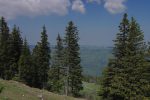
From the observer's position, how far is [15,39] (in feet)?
224

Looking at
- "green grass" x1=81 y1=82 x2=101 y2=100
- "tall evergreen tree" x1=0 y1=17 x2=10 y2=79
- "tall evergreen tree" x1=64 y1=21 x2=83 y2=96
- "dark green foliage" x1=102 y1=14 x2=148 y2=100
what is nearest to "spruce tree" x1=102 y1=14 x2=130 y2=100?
"dark green foliage" x1=102 y1=14 x2=148 y2=100

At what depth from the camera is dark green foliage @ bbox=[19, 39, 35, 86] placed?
64.9m

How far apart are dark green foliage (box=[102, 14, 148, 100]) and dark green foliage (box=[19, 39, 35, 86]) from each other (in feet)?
71.7

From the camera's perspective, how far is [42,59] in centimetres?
7006

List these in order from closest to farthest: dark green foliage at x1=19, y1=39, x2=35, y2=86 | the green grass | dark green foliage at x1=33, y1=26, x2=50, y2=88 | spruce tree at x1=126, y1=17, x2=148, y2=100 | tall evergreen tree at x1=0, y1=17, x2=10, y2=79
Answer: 1. spruce tree at x1=126, y1=17, x2=148, y2=100
2. the green grass
3. dark green foliage at x1=19, y1=39, x2=35, y2=86
4. tall evergreen tree at x1=0, y1=17, x2=10, y2=79
5. dark green foliage at x1=33, y1=26, x2=50, y2=88

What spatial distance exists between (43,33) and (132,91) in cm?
3362

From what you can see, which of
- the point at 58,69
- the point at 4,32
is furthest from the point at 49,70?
the point at 4,32

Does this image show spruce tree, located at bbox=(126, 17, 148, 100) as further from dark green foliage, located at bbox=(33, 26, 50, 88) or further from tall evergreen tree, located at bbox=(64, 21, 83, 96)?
dark green foliage, located at bbox=(33, 26, 50, 88)

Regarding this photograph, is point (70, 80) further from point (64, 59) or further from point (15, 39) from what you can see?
point (15, 39)

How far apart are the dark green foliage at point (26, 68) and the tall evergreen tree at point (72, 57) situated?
903 centimetres

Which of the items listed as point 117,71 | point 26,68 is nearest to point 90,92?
point 26,68

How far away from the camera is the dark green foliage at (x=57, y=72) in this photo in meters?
65.3

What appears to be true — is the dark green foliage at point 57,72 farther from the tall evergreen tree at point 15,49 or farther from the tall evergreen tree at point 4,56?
the tall evergreen tree at point 4,56

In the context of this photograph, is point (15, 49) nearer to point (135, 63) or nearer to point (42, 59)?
point (42, 59)
